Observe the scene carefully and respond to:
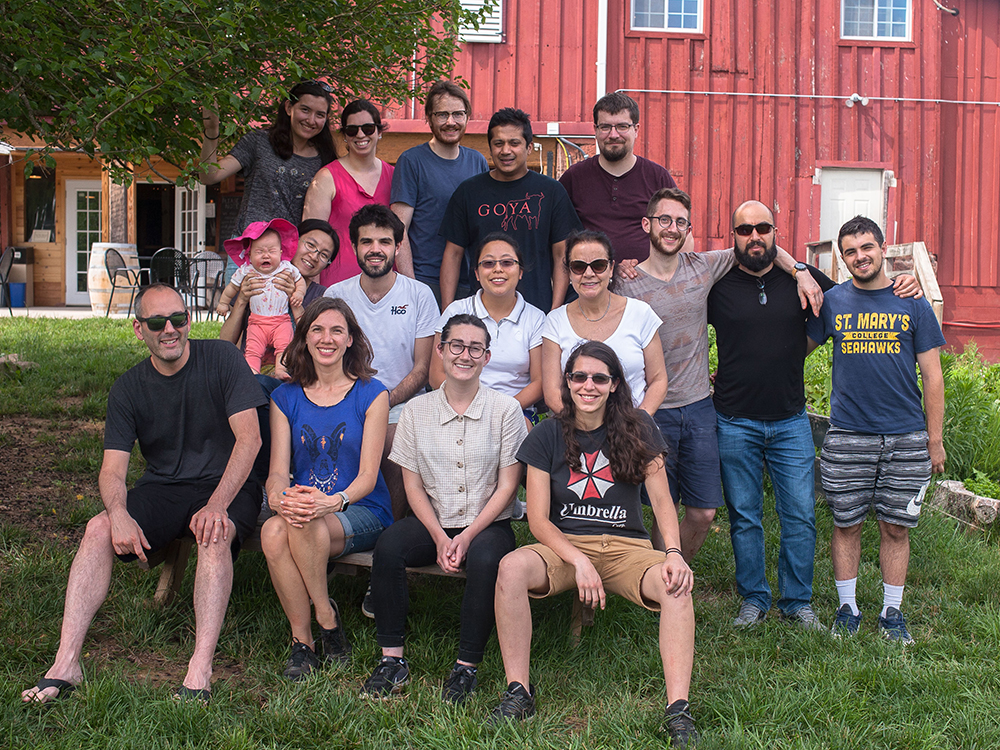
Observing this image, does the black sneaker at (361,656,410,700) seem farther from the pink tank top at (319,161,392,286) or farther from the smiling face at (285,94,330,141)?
the smiling face at (285,94,330,141)

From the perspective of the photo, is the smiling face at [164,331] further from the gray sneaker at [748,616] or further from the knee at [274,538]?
the gray sneaker at [748,616]

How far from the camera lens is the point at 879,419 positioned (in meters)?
3.79

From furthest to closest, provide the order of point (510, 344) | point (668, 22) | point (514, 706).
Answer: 1. point (668, 22)
2. point (510, 344)
3. point (514, 706)

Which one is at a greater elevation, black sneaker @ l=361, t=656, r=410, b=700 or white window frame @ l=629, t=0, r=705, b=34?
white window frame @ l=629, t=0, r=705, b=34

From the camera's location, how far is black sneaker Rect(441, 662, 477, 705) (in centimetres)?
316

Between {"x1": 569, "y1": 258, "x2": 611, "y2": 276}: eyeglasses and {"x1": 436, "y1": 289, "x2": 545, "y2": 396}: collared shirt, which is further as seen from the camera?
{"x1": 436, "y1": 289, "x2": 545, "y2": 396}: collared shirt

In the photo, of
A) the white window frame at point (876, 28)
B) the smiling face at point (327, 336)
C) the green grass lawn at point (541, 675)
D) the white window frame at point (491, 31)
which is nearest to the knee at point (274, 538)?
the green grass lawn at point (541, 675)

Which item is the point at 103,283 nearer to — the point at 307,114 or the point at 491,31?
the point at 491,31

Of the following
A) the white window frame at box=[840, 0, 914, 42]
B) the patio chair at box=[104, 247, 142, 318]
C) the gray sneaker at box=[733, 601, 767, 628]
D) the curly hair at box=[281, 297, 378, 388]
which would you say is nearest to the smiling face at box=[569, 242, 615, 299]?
the curly hair at box=[281, 297, 378, 388]

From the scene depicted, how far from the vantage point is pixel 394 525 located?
11.6 ft

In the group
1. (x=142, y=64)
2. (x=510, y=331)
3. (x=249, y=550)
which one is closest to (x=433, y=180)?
(x=510, y=331)

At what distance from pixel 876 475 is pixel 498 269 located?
1.86m

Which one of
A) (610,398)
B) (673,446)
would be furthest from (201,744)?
(673,446)

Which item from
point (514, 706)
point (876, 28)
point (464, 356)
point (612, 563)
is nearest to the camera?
point (514, 706)
